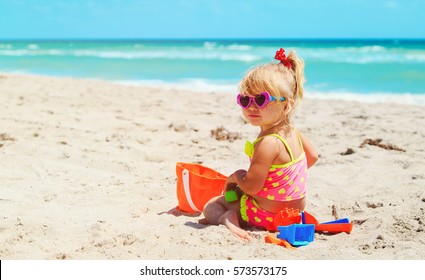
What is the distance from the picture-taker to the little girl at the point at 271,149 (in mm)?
2510

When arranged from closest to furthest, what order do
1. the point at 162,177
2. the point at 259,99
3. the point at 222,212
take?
the point at 259,99 → the point at 222,212 → the point at 162,177

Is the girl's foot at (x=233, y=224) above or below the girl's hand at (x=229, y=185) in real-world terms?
below

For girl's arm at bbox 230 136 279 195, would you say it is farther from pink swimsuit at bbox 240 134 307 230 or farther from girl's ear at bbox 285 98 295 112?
girl's ear at bbox 285 98 295 112

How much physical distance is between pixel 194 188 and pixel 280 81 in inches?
33.2

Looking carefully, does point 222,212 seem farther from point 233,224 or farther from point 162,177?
point 162,177

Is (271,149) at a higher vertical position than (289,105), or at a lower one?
lower

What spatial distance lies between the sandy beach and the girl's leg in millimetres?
87

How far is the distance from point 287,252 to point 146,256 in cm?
68

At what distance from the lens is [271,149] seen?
2.51 meters

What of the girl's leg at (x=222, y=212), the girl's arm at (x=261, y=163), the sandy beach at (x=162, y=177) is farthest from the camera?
the girl's leg at (x=222, y=212)

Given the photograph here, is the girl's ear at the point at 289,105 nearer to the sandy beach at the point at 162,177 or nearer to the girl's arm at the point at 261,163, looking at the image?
the girl's arm at the point at 261,163

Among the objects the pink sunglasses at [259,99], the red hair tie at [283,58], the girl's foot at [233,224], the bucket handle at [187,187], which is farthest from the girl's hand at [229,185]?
the red hair tie at [283,58]

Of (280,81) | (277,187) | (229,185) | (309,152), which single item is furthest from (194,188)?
(280,81)

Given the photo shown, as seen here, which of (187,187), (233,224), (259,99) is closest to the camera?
(259,99)
